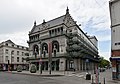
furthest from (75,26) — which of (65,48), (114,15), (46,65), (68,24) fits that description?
(114,15)

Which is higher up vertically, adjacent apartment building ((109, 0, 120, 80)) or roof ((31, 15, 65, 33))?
roof ((31, 15, 65, 33))

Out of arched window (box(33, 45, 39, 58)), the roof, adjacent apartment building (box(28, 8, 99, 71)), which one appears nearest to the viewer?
adjacent apartment building (box(28, 8, 99, 71))

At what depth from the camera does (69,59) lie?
56469mm

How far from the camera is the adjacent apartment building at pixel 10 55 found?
75438mm

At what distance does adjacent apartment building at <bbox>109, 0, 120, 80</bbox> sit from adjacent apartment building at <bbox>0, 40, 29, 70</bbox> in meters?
54.6

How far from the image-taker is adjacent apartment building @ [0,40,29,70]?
75.4m

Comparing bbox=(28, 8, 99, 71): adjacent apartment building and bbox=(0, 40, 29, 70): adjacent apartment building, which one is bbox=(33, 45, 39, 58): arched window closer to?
bbox=(28, 8, 99, 71): adjacent apartment building

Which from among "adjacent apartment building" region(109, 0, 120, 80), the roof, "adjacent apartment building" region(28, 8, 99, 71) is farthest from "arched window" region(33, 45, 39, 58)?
"adjacent apartment building" region(109, 0, 120, 80)

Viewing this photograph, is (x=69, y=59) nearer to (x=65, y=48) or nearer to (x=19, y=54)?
(x=65, y=48)

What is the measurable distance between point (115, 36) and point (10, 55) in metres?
61.7

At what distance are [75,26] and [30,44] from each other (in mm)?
20181

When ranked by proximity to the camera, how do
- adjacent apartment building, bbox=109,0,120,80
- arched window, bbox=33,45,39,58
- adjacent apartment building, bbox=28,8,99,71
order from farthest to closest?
1. arched window, bbox=33,45,39,58
2. adjacent apartment building, bbox=28,8,99,71
3. adjacent apartment building, bbox=109,0,120,80

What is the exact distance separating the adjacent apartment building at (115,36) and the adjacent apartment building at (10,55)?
54.6 m

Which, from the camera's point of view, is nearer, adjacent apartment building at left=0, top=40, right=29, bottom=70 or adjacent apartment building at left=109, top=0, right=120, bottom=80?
adjacent apartment building at left=109, top=0, right=120, bottom=80
